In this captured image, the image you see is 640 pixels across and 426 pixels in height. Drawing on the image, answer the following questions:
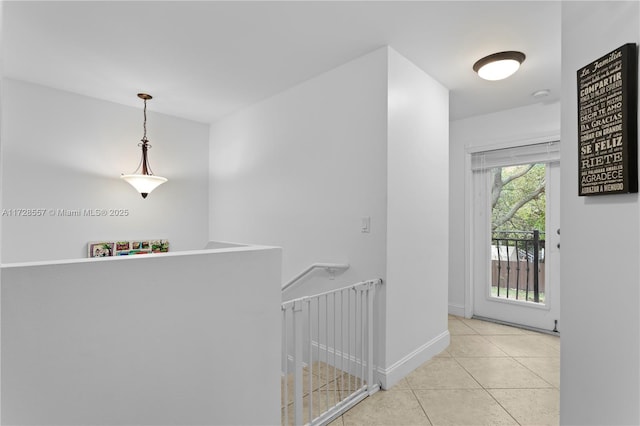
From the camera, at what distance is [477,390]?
236 cm

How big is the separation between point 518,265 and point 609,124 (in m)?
3.10

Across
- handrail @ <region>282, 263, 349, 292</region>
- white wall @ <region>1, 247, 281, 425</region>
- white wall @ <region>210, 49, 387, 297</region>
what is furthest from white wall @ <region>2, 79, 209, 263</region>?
white wall @ <region>1, 247, 281, 425</region>

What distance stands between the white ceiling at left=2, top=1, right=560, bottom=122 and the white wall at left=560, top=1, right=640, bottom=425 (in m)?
0.98

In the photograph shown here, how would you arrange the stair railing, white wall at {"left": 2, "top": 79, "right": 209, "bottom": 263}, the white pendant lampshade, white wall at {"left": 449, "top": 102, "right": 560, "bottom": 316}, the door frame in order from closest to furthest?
the stair railing → white wall at {"left": 2, "top": 79, "right": 209, "bottom": 263} → the white pendant lampshade → white wall at {"left": 449, "top": 102, "right": 560, "bottom": 316} → the door frame

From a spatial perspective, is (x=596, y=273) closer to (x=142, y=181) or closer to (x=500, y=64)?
(x=500, y=64)

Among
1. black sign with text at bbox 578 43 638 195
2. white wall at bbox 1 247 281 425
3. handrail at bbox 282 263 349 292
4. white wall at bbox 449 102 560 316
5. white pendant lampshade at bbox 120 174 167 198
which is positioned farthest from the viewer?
white wall at bbox 449 102 560 316

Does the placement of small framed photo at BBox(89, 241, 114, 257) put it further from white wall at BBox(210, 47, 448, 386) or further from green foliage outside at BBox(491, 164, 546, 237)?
green foliage outside at BBox(491, 164, 546, 237)

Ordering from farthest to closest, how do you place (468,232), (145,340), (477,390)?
(468,232) < (477,390) < (145,340)

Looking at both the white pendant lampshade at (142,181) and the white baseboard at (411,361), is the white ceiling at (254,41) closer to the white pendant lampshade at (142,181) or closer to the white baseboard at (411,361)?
the white pendant lampshade at (142,181)

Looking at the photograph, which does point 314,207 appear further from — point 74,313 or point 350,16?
point 74,313

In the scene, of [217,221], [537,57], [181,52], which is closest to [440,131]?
[537,57]

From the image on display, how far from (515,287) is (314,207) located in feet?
8.36

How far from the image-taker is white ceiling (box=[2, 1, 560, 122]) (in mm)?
2025

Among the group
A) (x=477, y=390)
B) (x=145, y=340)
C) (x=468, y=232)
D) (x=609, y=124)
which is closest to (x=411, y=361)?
(x=477, y=390)
